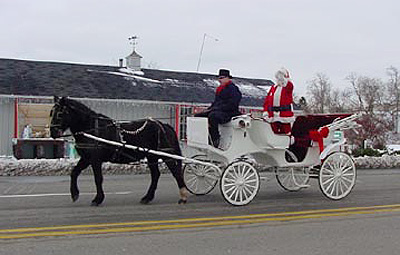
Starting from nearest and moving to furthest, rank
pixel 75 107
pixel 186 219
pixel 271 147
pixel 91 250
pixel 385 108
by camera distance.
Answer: pixel 91 250 → pixel 186 219 → pixel 75 107 → pixel 271 147 → pixel 385 108

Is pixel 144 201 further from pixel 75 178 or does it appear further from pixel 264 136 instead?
pixel 264 136

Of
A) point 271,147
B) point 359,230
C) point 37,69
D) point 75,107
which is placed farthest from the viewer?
point 37,69

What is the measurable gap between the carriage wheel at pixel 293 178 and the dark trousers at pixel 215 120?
178 cm

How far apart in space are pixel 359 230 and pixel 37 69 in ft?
57.4

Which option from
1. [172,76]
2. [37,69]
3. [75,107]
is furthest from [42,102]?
[75,107]

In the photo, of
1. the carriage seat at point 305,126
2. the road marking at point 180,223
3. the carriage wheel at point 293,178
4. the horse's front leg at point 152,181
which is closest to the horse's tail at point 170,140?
the horse's front leg at point 152,181

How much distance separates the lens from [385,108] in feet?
171

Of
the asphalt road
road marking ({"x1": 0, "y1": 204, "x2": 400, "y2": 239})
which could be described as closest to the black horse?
the asphalt road

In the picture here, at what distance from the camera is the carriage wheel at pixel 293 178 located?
1152cm

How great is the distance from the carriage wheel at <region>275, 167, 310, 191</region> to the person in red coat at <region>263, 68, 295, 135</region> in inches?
42.7

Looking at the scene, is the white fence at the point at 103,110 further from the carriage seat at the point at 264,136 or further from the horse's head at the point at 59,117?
the horse's head at the point at 59,117

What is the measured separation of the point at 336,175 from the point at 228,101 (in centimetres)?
272

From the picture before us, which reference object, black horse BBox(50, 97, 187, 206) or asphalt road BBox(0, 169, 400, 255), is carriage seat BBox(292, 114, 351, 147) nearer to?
asphalt road BBox(0, 169, 400, 255)

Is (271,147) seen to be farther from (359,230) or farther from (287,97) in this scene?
(359,230)
